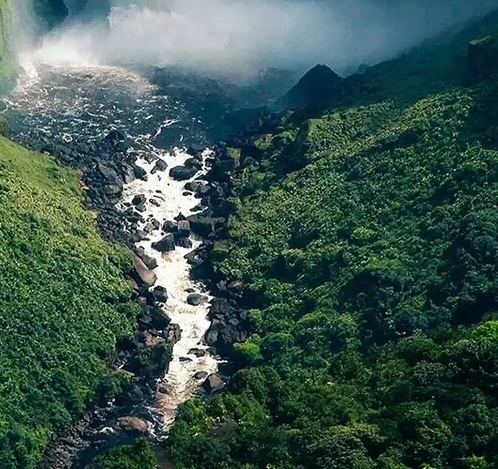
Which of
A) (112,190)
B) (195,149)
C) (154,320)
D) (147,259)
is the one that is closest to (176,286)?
(147,259)

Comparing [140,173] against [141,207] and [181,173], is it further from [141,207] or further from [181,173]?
[141,207]

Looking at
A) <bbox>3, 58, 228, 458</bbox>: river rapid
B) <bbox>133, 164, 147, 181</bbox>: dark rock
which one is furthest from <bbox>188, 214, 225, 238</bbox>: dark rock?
<bbox>133, 164, 147, 181</bbox>: dark rock

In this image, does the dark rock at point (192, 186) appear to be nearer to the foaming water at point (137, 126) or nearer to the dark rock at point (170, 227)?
the foaming water at point (137, 126)

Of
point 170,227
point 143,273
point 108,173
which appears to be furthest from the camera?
point 108,173

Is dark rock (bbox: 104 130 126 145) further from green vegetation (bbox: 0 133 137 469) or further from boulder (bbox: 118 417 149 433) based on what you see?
boulder (bbox: 118 417 149 433)

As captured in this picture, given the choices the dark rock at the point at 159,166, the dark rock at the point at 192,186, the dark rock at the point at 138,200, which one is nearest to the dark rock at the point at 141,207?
the dark rock at the point at 138,200

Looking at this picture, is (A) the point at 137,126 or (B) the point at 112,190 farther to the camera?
(A) the point at 137,126
